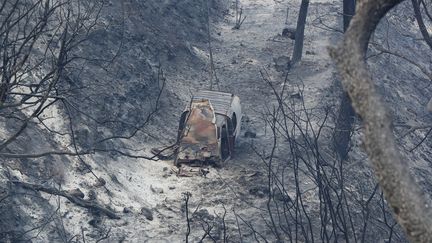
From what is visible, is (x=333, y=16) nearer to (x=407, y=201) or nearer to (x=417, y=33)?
(x=417, y=33)

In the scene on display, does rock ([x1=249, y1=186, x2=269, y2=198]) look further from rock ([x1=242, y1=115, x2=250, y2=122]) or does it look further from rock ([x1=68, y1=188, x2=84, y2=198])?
rock ([x1=242, y1=115, x2=250, y2=122])

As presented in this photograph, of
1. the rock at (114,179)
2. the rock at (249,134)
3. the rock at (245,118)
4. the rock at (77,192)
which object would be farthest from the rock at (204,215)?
the rock at (245,118)

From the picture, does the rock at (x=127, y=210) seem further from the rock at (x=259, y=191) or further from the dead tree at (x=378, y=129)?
the dead tree at (x=378, y=129)

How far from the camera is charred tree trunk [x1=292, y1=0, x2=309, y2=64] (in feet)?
57.6

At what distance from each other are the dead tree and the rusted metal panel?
953 cm

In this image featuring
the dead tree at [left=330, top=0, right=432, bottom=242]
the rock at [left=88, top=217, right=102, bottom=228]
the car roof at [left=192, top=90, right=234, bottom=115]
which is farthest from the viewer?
the car roof at [left=192, top=90, right=234, bottom=115]

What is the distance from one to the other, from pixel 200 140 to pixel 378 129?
32.4 ft

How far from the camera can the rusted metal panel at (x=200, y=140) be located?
12.3 meters

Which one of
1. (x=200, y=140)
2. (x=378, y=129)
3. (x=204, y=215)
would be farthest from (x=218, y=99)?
(x=378, y=129)

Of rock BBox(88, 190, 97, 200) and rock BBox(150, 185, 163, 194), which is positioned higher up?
rock BBox(88, 190, 97, 200)

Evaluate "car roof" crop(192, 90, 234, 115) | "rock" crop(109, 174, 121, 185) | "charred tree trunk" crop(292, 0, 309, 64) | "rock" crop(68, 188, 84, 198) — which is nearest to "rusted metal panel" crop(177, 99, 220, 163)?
"car roof" crop(192, 90, 234, 115)

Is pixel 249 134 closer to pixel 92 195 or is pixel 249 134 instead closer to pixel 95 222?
pixel 92 195

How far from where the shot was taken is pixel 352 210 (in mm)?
11047

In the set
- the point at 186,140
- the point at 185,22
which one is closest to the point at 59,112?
the point at 186,140
